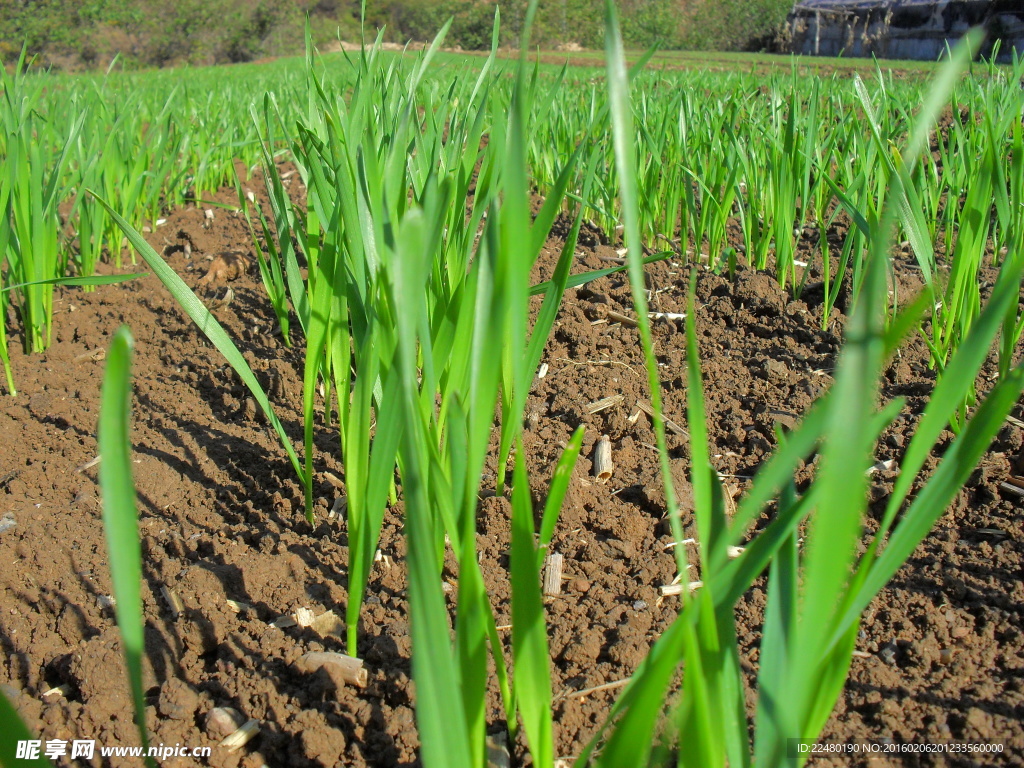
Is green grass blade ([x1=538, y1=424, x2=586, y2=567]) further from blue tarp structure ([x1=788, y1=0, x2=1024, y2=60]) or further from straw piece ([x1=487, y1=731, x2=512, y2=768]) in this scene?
blue tarp structure ([x1=788, y1=0, x2=1024, y2=60])

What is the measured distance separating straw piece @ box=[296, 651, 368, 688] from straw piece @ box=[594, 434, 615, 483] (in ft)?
1.66

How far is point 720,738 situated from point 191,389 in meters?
1.22

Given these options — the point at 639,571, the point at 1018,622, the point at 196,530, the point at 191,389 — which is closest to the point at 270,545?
the point at 196,530

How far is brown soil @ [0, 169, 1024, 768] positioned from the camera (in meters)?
0.69

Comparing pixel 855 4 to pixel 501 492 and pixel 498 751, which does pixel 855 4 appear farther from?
pixel 498 751

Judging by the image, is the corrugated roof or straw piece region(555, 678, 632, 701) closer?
straw piece region(555, 678, 632, 701)

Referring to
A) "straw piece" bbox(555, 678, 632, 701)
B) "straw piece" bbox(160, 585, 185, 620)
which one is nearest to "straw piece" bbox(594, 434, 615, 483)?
"straw piece" bbox(555, 678, 632, 701)

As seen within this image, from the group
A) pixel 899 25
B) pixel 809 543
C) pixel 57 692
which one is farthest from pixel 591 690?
pixel 899 25

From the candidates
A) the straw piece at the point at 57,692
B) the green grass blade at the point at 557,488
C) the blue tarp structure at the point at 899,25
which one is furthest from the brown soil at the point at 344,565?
the blue tarp structure at the point at 899,25

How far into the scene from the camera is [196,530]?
3.33ft

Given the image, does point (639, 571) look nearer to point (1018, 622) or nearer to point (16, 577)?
point (1018, 622)

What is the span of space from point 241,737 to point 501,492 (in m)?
0.48

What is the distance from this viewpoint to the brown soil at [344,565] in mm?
686

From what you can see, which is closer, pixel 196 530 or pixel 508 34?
pixel 196 530
